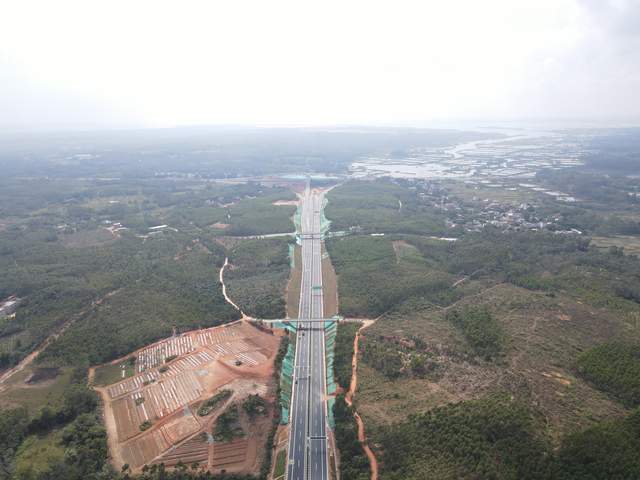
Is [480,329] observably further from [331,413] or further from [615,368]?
[331,413]

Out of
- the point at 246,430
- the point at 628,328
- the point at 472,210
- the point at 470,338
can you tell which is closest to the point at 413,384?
the point at 470,338

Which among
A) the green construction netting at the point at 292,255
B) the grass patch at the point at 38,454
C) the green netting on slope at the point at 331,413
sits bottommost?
the grass patch at the point at 38,454

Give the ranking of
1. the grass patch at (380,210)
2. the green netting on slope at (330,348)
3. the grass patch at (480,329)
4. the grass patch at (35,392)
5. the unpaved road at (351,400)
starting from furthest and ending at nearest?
1. the grass patch at (380,210)
2. the grass patch at (480,329)
3. the green netting on slope at (330,348)
4. the grass patch at (35,392)
5. the unpaved road at (351,400)

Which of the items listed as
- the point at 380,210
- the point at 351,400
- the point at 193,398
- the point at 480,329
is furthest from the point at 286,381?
the point at 380,210

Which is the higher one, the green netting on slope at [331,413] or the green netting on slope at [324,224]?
the green netting on slope at [324,224]

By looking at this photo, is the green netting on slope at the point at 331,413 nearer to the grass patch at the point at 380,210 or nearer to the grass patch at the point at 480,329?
the grass patch at the point at 480,329

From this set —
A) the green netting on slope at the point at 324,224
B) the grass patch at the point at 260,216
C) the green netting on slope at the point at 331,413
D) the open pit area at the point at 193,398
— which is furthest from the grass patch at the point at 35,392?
the green netting on slope at the point at 324,224
